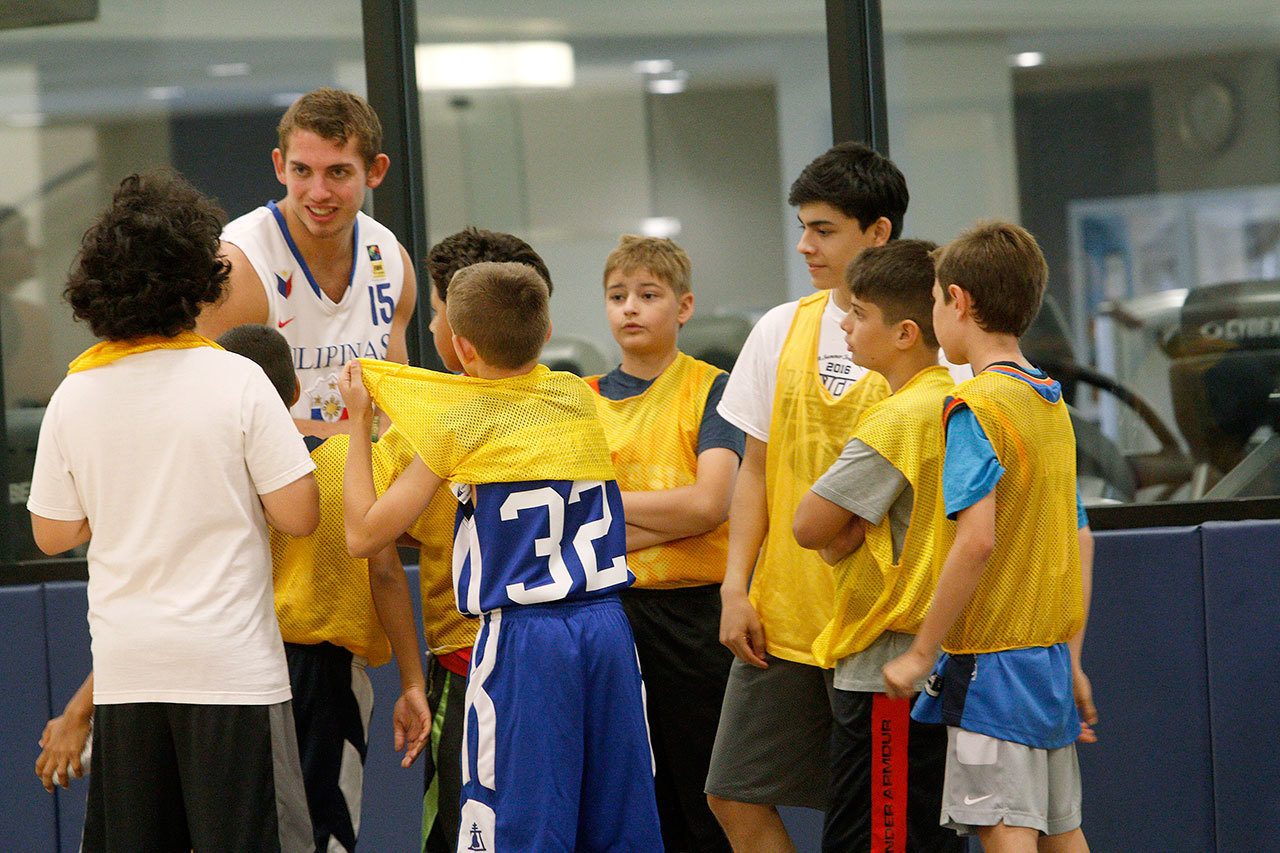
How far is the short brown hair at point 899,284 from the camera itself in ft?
8.24

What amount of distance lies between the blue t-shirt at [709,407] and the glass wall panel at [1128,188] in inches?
55.7

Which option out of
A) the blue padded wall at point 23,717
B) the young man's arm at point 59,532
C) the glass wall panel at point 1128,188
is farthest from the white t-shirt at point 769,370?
the blue padded wall at point 23,717

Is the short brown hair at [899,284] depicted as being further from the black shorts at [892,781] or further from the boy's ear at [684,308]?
the black shorts at [892,781]

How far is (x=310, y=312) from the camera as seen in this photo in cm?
288

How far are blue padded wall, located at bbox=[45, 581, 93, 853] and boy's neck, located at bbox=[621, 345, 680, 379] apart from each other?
1.57 meters

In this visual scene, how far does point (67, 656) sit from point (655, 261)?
1847 mm

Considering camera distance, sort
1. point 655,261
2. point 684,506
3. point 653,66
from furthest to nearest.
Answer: point 653,66, point 655,261, point 684,506

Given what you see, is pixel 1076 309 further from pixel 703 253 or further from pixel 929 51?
pixel 703 253

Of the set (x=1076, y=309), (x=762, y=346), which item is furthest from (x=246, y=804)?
(x=1076, y=309)

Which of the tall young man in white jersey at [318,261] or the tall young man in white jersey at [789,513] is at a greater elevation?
the tall young man in white jersey at [318,261]

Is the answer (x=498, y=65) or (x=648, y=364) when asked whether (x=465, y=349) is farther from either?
(x=498, y=65)

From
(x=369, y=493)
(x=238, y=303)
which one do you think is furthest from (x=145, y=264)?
(x=238, y=303)

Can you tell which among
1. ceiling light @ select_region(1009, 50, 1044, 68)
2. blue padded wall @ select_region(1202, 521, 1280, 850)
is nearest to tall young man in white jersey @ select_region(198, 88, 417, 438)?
blue padded wall @ select_region(1202, 521, 1280, 850)

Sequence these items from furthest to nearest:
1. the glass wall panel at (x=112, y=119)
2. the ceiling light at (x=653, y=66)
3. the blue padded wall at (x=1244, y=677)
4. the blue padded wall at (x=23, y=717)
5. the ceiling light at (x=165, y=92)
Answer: the ceiling light at (x=165, y=92) → the ceiling light at (x=653, y=66) → the glass wall panel at (x=112, y=119) → the blue padded wall at (x=23, y=717) → the blue padded wall at (x=1244, y=677)
